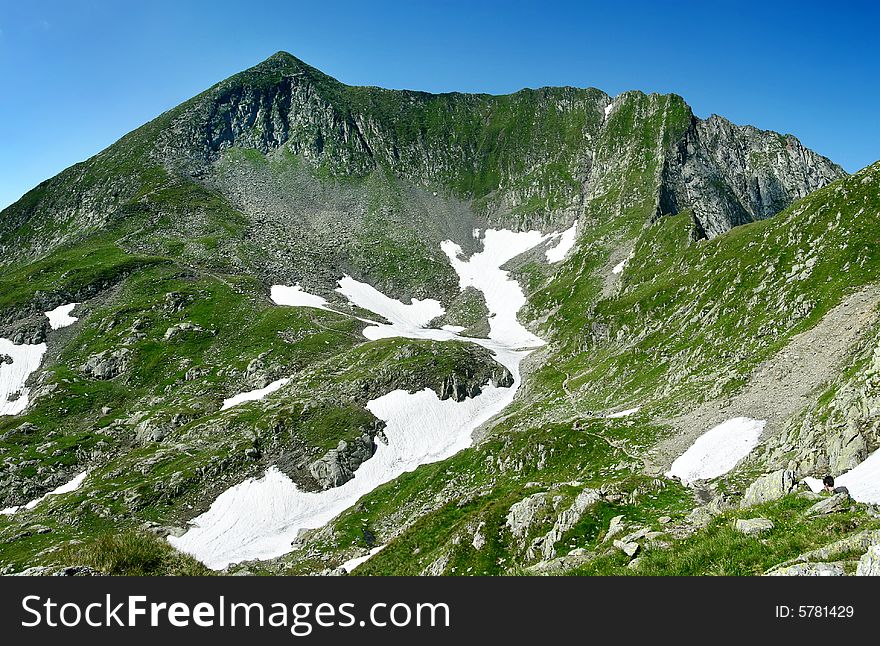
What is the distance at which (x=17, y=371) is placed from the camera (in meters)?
106

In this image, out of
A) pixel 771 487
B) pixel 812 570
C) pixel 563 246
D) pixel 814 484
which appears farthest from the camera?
pixel 563 246

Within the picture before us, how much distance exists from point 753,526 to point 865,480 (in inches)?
348

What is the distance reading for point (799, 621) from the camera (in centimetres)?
926

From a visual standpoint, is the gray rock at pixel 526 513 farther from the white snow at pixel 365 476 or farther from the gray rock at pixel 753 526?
the white snow at pixel 365 476

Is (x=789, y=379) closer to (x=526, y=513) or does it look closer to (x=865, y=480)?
(x=865, y=480)

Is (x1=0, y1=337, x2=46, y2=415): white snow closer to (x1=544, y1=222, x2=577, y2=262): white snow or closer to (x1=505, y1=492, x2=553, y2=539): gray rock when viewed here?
(x1=505, y1=492, x2=553, y2=539): gray rock

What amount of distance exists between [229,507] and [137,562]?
54.9m

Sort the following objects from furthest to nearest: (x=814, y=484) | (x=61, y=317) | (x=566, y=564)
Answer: (x=61, y=317) → (x=814, y=484) → (x=566, y=564)

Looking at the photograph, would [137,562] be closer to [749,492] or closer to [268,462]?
[749,492]

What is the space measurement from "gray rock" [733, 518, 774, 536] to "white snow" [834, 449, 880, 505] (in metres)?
3.79

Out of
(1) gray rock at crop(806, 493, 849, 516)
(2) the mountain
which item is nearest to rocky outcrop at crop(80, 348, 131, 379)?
(2) the mountain

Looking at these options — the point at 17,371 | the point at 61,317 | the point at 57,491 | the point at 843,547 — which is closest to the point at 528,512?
the point at 843,547

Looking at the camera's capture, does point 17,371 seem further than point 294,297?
No

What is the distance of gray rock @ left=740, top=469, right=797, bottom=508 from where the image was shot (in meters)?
19.4
